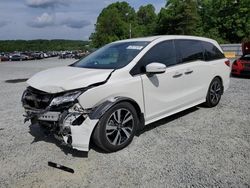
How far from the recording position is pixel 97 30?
72.2m

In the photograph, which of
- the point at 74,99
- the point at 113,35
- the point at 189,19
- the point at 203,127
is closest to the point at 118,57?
the point at 74,99

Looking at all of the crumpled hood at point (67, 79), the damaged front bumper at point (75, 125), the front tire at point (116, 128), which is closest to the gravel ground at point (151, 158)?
the front tire at point (116, 128)

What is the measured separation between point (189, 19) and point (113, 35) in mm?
18294

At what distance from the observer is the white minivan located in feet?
13.6

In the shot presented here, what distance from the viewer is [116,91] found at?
4.46 metres

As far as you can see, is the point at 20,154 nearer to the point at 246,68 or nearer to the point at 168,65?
the point at 168,65

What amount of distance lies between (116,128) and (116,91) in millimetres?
540

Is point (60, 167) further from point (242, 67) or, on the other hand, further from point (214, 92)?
point (242, 67)

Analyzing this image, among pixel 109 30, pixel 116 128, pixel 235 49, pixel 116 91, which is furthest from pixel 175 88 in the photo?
pixel 109 30

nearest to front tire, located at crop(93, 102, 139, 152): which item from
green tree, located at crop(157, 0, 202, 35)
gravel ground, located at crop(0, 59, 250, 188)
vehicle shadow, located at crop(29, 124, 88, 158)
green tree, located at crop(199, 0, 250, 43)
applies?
gravel ground, located at crop(0, 59, 250, 188)

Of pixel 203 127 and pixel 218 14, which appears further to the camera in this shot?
pixel 218 14

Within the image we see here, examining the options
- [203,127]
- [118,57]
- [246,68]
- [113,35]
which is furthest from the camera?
[113,35]

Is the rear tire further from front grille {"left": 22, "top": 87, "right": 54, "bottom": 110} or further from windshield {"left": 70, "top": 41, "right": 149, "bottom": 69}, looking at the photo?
front grille {"left": 22, "top": 87, "right": 54, "bottom": 110}

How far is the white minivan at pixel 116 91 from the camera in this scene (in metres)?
4.16
